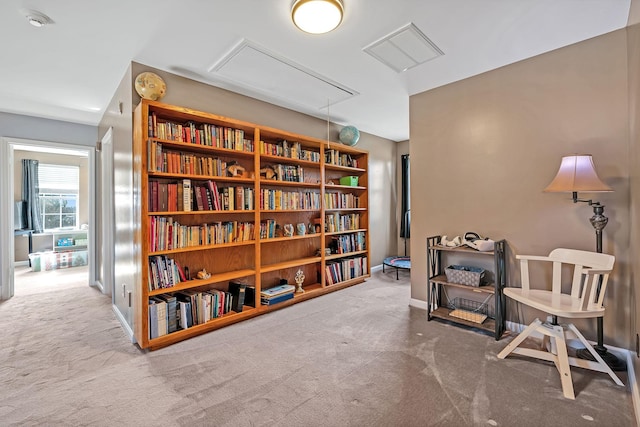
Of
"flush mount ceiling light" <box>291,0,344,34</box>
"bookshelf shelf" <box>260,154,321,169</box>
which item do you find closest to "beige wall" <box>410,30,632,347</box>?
"bookshelf shelf" <box>260,154,321,169</box>

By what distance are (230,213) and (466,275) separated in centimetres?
246

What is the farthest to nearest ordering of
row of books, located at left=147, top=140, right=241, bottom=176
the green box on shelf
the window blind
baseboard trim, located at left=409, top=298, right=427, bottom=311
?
the window blind → the green box on shelf → baseboard trim, located at left=409, top=298, right=427, bottom=311 → row of books, located at left=147, top=140, right=241, bottom=176

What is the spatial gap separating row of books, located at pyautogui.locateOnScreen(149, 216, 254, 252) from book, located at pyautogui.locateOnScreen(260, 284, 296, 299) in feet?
2.12

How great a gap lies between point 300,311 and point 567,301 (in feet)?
7.76

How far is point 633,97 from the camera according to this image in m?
1.87

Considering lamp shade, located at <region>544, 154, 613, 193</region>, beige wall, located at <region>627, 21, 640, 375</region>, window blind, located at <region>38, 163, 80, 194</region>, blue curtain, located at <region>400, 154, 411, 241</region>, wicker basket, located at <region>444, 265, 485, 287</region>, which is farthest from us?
window blind, located at <region>38, 163, 80, 194</region>

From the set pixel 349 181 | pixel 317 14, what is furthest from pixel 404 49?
pixel 349 181

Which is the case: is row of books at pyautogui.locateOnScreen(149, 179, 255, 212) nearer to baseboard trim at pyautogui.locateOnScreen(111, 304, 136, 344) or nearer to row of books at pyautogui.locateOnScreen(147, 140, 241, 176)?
row of books at pyautogui.locateOnScreen(147, 140, 241, 176)

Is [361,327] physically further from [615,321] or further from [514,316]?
[615,321]

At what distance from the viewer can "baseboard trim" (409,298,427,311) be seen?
3209mm

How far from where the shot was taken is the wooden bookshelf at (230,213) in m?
2.40

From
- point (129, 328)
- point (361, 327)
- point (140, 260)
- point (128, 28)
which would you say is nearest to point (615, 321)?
point (361, 327)

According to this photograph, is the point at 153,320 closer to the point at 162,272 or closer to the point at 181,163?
the point at 162,272

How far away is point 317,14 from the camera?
71.0 inches
